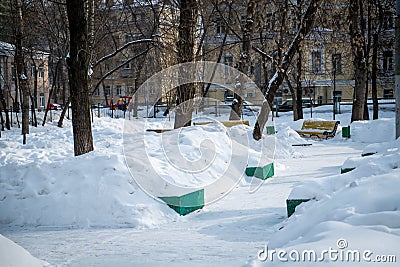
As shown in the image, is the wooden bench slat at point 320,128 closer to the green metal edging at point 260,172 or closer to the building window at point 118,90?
the green metal edging at point 260,172

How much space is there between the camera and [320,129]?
2412 centimetres

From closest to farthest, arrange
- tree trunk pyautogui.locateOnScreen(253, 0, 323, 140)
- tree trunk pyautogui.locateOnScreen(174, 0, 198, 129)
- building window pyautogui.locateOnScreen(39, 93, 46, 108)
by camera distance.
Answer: tree trunk pyautogui.locateOnScreen(174, 0, 198, 129) → tree trunk pyautogui.locateOnScreen(253, 0, 323, 140) → building window pyautogui.locateOnScreen(39, 93, 46, 108)

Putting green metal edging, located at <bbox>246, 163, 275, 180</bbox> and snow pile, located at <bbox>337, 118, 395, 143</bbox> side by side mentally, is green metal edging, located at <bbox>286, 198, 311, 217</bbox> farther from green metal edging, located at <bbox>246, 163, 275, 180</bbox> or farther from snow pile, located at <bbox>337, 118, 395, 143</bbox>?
snow pile, located at <bbox>337, 118, 395, 143</bbox>

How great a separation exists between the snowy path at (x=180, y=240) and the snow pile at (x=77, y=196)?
1.24ft

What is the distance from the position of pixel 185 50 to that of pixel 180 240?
902 centimetres

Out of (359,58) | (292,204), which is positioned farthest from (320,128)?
(292,204)

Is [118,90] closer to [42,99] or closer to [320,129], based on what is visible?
[42,99]

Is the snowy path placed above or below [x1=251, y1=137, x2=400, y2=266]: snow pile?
below

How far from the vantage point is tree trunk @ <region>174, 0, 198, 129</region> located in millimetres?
14469

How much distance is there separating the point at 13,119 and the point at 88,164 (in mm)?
24867

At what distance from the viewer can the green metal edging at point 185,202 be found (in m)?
8.09

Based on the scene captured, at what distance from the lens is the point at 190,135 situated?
11.1 metres

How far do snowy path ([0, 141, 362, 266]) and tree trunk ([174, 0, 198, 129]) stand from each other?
6039mm

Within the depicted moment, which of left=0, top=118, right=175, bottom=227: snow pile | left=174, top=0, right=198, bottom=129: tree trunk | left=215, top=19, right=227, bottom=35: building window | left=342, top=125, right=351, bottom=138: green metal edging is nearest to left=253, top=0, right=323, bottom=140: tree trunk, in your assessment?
left=174, top=0, right=198, bottom=129: tree trunk
